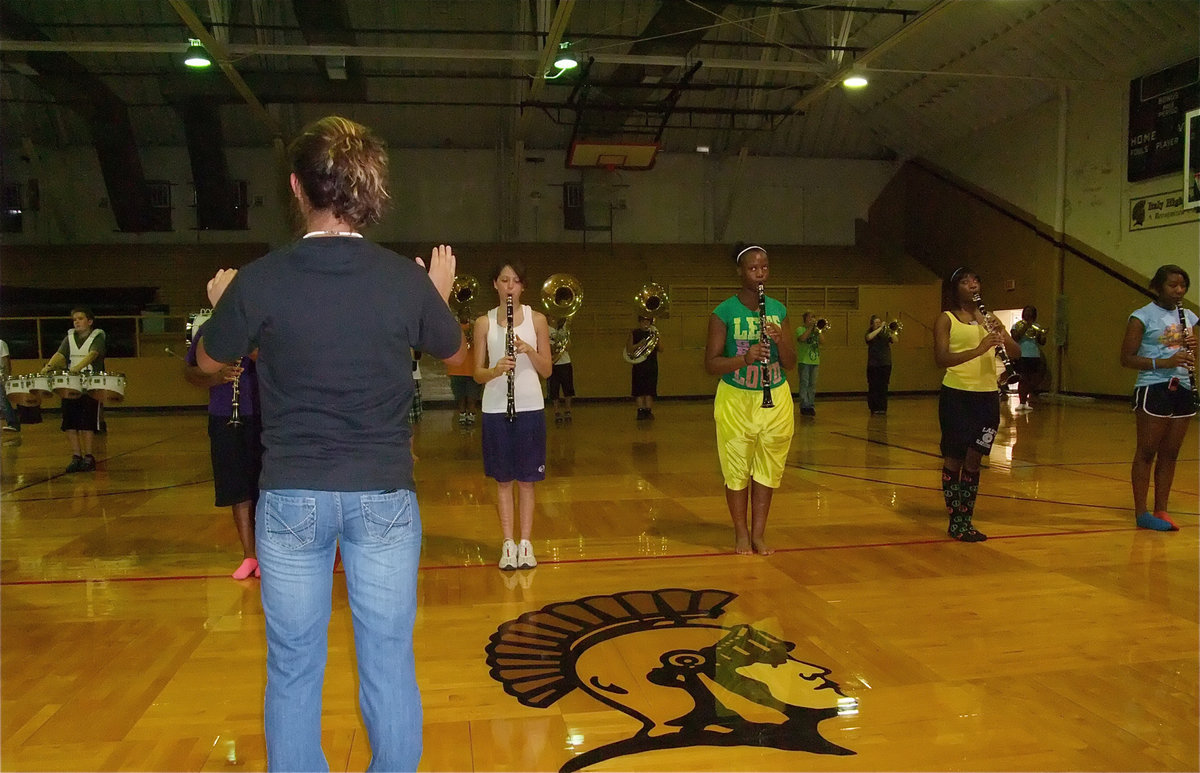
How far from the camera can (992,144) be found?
1950 centimetres

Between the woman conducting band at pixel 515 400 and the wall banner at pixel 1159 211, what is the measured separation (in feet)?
46.0

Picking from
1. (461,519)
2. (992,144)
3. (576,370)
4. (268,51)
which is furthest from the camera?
(992,144)

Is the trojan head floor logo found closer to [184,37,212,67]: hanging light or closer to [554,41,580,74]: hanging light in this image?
[554,41,580,74]: hanging light

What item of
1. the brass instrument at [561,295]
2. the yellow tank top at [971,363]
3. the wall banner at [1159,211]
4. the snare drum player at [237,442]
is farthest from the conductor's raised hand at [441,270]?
the wall banner at [1159,211]

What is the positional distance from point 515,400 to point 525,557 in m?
0.92

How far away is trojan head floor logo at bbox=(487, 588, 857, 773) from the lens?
2738 millimetres

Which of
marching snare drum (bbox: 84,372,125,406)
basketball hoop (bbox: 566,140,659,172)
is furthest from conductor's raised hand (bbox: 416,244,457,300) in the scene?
basketball hoop (bbox: 566,140,659,172)

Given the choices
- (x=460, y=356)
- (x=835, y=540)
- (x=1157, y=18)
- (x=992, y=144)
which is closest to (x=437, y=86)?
(x=992, y=144)

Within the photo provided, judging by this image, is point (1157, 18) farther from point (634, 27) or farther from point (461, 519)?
point (461, 519)

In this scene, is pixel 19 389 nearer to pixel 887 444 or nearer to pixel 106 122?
pixel 887 444

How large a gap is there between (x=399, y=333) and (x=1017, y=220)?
65.6ft

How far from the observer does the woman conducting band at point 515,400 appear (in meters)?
4.63

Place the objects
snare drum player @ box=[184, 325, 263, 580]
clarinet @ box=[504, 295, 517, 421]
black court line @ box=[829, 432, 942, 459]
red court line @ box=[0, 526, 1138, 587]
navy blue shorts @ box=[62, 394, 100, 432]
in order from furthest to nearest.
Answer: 1. black court line @ box=[829, 432, 942, 459]
2. navy blue shorts @ box=[62, 394, 100, 432]
3. red court line @ box=[0, 526, 1138, 587]
4. clarinet @ box=[504, 295, 517, 421]
5. snare drum player @ box=[184, 325, 263, 580]

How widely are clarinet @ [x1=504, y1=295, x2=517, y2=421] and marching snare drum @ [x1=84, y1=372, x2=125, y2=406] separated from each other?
6001 millimetres
